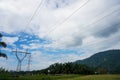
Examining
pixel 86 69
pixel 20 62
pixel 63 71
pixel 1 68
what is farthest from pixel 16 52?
pixel 63 71

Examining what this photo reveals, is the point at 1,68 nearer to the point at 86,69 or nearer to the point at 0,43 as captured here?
the point at 0,43

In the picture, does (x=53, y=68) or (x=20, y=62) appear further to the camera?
(x=53, y=68)

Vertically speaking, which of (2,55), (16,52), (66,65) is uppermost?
(66,65)

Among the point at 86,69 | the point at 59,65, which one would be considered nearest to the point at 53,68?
the point at 59,65

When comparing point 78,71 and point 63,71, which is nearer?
point 78,71

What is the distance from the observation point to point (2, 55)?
1501 inches

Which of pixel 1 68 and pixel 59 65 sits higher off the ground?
pixel 59 65

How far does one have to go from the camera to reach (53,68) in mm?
188250

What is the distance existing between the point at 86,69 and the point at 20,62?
110m

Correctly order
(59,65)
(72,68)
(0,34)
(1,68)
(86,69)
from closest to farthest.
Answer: (0,34), (1,68), (86,69), (72,68), (59,65)

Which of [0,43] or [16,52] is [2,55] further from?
[16,52]

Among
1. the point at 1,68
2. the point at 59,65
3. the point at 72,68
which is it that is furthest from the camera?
Answer: the point at 59,65

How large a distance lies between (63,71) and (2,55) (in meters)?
143

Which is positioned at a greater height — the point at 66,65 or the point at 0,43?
the point at 66,65
